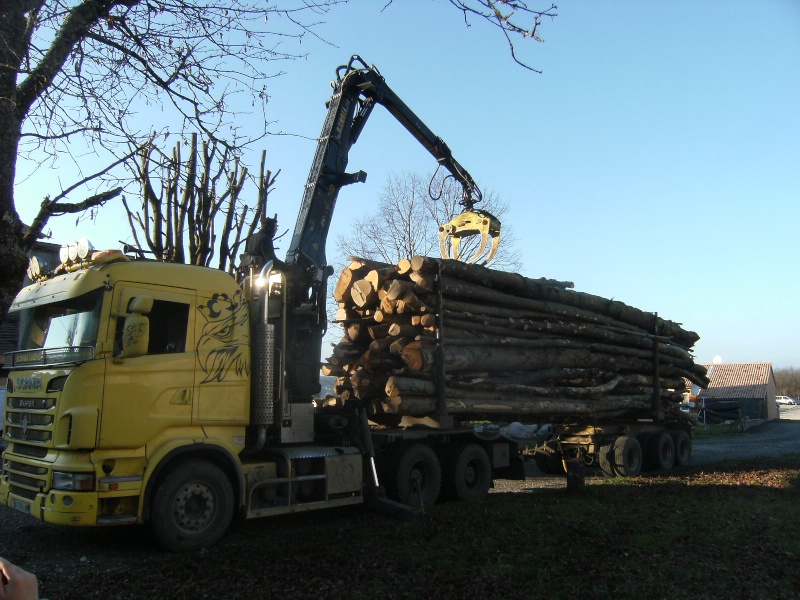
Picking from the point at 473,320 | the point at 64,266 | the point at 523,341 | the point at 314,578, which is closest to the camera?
the point at 314,578

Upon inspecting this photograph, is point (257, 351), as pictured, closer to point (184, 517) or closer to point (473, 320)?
point (184, 517)

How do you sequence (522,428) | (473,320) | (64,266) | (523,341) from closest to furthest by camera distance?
(64,266)
(473,320)
(523,341)
(522,428)

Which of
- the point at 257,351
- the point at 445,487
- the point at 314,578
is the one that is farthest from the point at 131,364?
the point at 445,487

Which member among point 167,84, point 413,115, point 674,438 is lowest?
point 674,438

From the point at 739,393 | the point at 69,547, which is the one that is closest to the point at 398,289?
the point at 69,547

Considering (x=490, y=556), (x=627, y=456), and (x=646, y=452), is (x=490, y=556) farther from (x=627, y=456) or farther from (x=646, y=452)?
(x=646, y=452)

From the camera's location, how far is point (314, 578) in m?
6.34

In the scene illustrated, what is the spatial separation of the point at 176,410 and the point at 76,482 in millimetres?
1210

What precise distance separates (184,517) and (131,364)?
172 centimetres

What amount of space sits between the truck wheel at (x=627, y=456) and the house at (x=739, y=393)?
25405mm

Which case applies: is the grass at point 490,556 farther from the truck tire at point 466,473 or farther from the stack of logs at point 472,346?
the stack of logs at point 472,346

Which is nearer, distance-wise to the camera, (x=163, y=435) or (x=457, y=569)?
(x=457, y=569)

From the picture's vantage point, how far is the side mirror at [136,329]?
23.5 ft

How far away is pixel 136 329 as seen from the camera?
7.16 m
